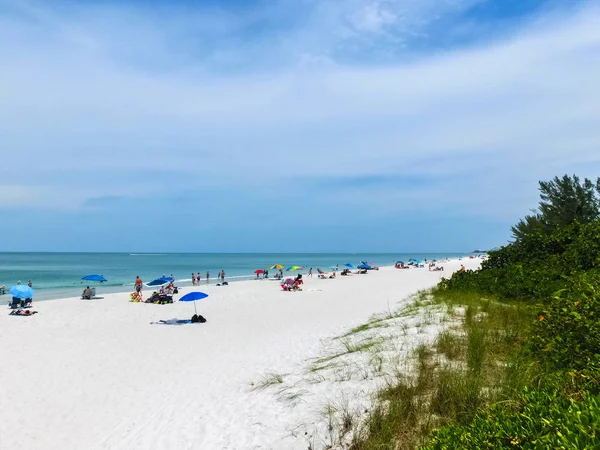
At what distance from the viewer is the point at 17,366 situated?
11.1 meters

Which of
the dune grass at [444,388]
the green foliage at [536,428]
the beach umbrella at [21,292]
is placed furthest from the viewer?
the beach umbrella at [21,292]

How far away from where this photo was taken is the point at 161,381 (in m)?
9.44

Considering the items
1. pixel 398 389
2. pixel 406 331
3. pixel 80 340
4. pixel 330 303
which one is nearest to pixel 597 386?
pixel 398 389

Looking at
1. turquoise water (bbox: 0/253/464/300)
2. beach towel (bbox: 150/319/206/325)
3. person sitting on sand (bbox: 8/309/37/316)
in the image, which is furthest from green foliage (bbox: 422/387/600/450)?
turquoise water (bbox: 0/253/464/300)

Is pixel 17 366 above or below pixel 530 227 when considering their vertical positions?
below

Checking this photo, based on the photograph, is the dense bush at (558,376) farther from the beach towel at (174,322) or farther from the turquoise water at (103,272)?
the turquoise water at (103,272)

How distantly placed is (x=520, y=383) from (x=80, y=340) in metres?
14.6

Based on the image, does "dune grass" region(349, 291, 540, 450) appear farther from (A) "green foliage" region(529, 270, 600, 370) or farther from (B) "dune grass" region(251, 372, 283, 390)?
(B) "dune grass" region(251, 372, 283, 390)

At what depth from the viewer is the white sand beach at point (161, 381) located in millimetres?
6102

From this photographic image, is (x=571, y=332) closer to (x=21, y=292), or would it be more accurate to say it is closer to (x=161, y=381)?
(x=161, y=381)

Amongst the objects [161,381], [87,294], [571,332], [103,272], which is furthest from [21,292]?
[103,272]

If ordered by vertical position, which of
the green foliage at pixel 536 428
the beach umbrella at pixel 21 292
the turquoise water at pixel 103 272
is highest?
the green foliage at pixel 536 428

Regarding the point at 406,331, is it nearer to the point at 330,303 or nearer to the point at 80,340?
the point at 80,340

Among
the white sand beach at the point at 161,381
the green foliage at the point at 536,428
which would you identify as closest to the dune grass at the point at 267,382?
the white sand beach at the point at 161,381
